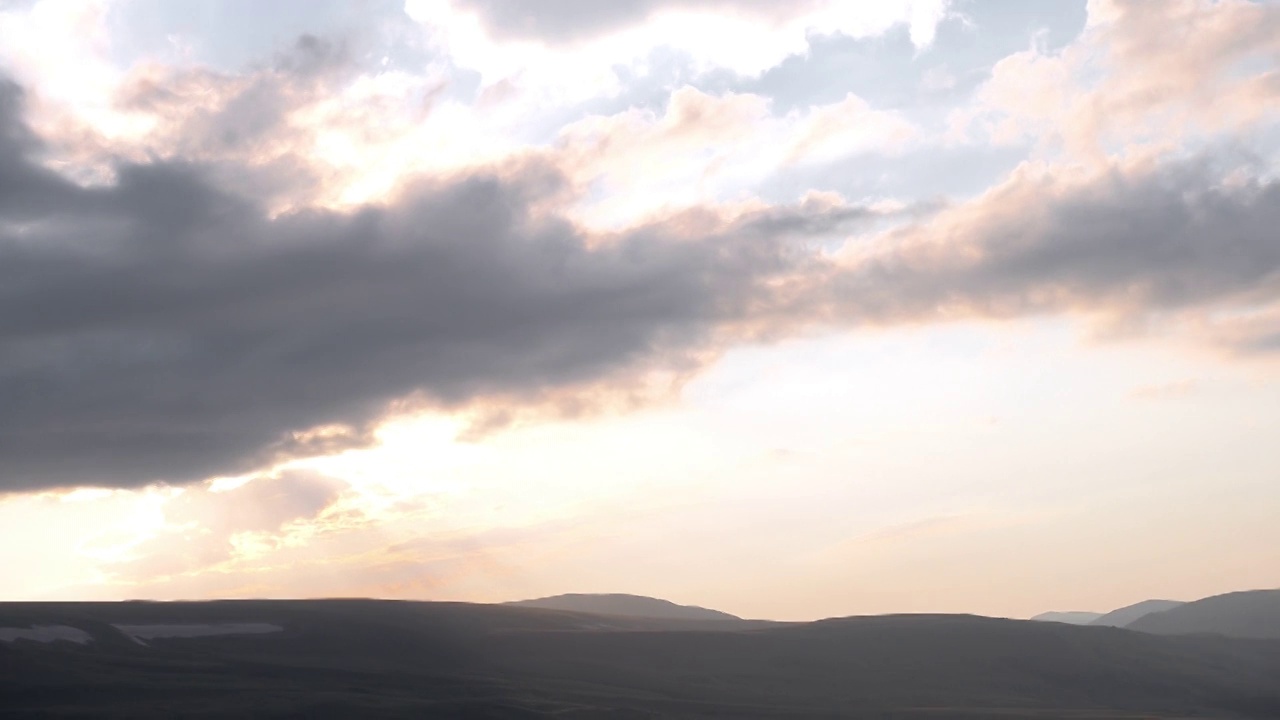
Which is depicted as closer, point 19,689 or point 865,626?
point 19,689

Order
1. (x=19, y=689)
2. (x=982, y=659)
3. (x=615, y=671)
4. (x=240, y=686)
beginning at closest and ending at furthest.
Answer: (x=19, y=689) → (x=240, y=686) → (x=615, y=671) → (x=982, y=659)

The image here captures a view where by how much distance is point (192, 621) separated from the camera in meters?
140

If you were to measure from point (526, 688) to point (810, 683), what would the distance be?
38301mm

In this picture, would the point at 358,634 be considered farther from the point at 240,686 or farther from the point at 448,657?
the point at 240,686

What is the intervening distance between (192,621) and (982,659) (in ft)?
317

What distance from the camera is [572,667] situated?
134 metres

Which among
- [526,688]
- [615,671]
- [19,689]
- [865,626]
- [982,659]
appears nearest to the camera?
[19,689]

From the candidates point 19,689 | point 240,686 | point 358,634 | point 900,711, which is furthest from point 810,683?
point 19,689

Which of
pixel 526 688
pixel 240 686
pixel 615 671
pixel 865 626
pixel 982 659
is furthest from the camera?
pixel 865 626

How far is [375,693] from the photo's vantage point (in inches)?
4109

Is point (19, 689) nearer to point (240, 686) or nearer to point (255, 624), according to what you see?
point (240, 686)

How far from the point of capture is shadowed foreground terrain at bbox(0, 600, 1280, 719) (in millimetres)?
99062

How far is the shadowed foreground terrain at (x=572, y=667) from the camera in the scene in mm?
99062

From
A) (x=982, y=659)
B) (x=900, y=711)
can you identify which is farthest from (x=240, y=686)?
(x=982, y=659)
